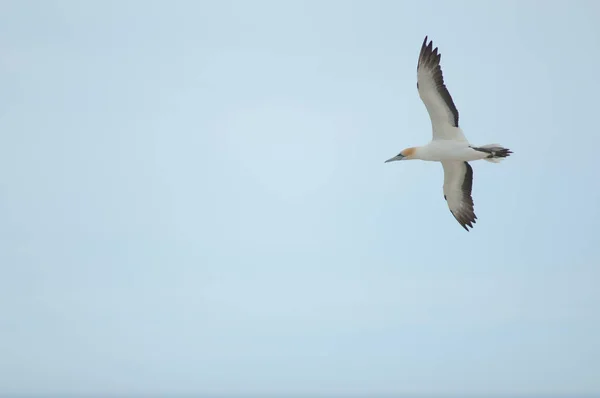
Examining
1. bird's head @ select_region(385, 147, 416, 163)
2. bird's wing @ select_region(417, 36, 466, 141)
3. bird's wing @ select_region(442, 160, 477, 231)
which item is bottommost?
bird's wing @ select_region(442, 160, 477, 231)

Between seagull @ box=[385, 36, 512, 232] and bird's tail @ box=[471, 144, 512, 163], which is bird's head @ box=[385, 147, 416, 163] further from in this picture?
bird's tail @ box=[471, 144, 512, 163]

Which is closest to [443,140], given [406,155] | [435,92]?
[406,155]

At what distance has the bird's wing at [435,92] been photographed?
1063 inches

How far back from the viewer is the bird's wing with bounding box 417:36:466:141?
27.0 m

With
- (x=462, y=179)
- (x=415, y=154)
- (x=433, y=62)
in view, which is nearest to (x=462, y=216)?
(x=462, y=179)

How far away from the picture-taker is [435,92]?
89.3ft

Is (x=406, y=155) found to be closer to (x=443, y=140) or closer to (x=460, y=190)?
(x=443, y=140)

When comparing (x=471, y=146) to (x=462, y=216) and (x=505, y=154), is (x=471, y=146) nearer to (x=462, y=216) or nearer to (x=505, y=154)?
(x=505, y=154)

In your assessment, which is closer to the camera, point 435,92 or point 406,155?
point 435,92

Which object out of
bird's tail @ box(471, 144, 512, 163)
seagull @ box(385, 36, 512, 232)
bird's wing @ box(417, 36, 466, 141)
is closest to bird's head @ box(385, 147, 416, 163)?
seagull @ box(385, 36, 512, 232)

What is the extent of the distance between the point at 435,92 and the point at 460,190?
4709 mm

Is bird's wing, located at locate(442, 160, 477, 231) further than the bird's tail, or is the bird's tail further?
bird's wing, located at locate(442, 160, 477, 231)

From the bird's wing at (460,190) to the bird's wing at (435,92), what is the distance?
7.57 feet

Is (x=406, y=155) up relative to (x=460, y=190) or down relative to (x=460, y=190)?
up
